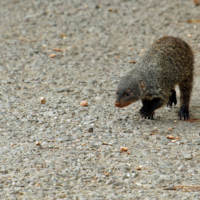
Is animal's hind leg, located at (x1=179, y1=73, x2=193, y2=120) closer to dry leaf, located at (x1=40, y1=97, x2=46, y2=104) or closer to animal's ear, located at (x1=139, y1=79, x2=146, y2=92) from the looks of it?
animal's ear, located at (x1=139, y1=79, x2=146, y2=92)

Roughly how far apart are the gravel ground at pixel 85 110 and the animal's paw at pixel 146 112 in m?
0.10

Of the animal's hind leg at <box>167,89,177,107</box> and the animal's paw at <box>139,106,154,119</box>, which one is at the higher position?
the animal's hind leg at <box>167,89,177,107</box>

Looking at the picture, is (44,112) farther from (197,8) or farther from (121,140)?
(197,8)

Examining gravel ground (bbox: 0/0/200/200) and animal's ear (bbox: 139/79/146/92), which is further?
animal's ear (bbox: 139/79/146/92)

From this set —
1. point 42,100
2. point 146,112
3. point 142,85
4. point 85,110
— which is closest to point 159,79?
point 142,85

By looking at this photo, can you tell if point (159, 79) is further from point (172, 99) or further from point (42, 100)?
point (42, 100)

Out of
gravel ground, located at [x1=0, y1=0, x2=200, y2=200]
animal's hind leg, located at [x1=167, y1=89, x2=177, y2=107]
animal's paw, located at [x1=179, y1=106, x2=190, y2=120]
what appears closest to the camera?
gravel ground, located at [x1=0, y1=0, x2=200, y2=200]

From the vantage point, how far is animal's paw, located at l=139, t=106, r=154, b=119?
5235 millimetres

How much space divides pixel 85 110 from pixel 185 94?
1.64 meters

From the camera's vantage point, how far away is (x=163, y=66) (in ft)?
17.6

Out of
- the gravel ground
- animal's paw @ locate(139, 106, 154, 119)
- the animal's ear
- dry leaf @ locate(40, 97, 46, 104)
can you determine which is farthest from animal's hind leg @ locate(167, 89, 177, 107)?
dry leaf @ locate(40, 97, 46, 104)

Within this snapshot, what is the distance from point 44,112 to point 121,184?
1.96 meters

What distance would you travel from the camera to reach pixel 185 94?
5719mm

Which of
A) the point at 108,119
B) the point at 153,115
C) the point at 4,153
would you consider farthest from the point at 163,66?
the point at 4,153
